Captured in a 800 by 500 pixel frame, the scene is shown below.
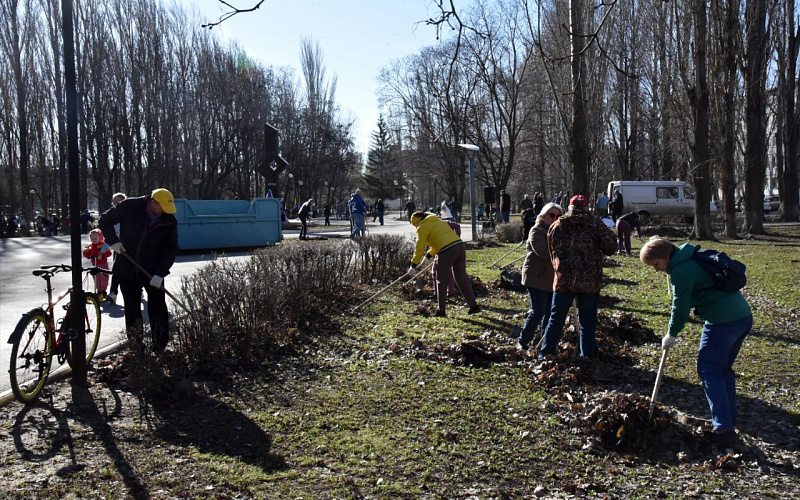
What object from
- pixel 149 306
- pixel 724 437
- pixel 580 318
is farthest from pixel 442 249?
pixel 724 437

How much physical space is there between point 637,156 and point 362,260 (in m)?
32.6

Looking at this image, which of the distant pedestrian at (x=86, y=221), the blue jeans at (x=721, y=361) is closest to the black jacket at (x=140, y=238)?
the blue jeans at (x=721, y=361)

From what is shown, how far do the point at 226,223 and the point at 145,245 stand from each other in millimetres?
13875

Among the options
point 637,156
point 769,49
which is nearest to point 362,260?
point 769,49

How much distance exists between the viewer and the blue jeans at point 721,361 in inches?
167

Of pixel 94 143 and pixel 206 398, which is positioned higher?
pixel 94 143

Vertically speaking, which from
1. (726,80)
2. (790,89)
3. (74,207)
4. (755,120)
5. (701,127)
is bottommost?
(74,207)

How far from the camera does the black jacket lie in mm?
6035

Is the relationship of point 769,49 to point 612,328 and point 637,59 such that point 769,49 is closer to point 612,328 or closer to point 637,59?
point 637,59

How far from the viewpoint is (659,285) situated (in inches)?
458

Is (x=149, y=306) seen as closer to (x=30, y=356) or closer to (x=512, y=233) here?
(x=30, y=356)

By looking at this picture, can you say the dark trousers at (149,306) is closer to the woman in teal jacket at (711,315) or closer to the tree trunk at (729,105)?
the woman in teal jacket at (711,315)

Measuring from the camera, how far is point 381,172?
88.7m

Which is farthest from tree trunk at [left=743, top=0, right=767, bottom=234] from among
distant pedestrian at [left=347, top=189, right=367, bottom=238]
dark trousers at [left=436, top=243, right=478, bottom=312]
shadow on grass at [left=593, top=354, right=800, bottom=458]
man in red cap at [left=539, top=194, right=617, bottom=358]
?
shadow on grass at [left=593, top=354, right=800, bottom=458]
